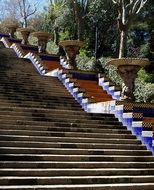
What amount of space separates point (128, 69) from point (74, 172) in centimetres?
566

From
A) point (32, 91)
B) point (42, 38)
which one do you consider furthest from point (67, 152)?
point (42, 38)

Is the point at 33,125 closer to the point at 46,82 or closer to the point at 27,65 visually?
the point at 46,82

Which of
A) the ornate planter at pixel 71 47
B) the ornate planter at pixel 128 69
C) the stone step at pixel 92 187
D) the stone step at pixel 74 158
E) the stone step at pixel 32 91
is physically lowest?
the stone step at pixel 92 187

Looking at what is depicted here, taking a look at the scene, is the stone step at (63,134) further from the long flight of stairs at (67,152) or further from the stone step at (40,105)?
the stone step at (40,105)

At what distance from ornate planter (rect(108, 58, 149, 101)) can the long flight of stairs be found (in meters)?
1.41

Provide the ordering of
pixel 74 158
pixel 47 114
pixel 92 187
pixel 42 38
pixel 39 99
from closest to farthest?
1. pixel 92 187
2. pixel 74 158
3. pixel 47 114
4. pixel 39 99
5. pixel 42 38

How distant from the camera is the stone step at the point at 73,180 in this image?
8.41 meters

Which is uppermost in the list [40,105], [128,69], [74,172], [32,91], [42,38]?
[42,38]

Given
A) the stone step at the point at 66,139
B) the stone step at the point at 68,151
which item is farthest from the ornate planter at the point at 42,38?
the stone step at the point at 68,151

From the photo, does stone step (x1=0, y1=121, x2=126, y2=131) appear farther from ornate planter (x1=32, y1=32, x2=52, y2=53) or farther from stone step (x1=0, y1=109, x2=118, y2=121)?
ornate planter (x1=32, y1=32, x2=52, y2=53)

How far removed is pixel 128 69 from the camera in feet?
46.4

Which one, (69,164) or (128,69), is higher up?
(128,69)

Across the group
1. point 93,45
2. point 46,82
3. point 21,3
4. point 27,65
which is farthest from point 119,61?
→ point 21,3

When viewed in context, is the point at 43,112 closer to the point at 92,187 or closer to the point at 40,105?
the point at 40,105
